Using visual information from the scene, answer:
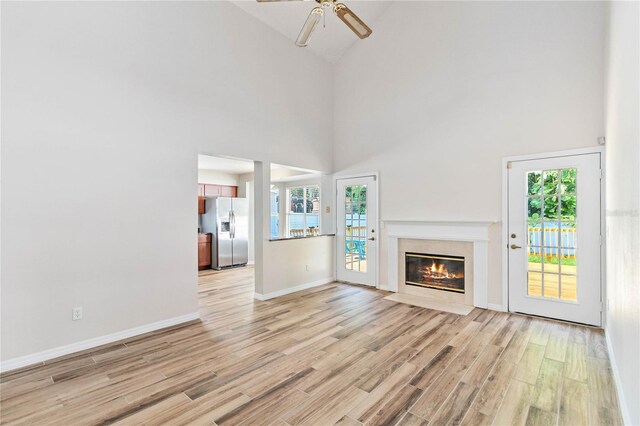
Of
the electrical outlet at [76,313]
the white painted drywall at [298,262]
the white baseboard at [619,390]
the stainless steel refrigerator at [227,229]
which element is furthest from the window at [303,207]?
the white baseboard at [619,390]

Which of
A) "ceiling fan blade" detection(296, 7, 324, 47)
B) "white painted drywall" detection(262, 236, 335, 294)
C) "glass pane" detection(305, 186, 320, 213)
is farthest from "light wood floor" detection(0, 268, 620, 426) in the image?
"glass pane" detection(305, 186, 320, 213)

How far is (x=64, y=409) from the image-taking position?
214cm

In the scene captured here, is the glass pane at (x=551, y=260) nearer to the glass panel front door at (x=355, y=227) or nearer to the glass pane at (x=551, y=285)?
the glass pane at (x=551, y=285)

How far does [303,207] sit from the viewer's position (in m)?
7.94

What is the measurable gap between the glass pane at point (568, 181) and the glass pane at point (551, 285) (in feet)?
3.48

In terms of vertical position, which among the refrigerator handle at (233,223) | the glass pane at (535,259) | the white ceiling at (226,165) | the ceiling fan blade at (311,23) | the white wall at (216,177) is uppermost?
the ceiling fan blade at (311,23)

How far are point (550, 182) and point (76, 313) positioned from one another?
559 centimetres

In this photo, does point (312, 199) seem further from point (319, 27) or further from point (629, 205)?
point (629, 205)

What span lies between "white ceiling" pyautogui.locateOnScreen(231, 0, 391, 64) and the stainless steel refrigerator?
13.9 ft

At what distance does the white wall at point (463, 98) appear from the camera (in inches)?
145

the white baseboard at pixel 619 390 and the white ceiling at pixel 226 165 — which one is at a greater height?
the white ceiling at pixel 226 165

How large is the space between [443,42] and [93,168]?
5.02m

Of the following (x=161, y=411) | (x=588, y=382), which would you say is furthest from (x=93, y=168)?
(x=588, y=382)

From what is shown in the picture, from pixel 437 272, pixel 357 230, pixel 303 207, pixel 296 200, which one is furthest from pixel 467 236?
pixel 296 200
